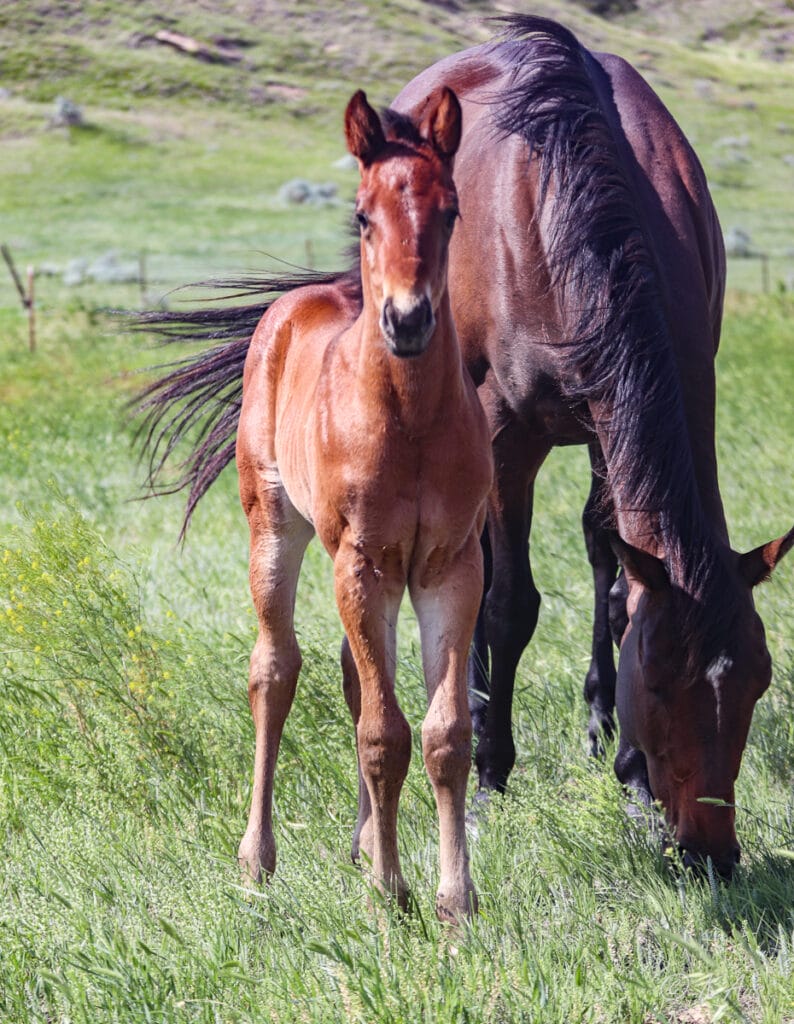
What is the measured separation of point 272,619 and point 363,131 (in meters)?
1.52

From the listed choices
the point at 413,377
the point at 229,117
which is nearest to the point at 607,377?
the point at 413,377

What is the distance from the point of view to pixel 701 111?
6700cm

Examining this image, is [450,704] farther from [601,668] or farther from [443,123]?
[601,668]

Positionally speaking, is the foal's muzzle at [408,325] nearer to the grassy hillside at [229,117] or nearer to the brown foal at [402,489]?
the brown foal at [402,489]

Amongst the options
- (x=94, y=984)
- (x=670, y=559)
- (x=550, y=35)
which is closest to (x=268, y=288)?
(x=550, y=35)

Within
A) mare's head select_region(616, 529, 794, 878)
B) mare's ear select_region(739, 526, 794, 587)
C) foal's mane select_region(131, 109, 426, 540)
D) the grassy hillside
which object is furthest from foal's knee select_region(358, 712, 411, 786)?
the grassy hillside

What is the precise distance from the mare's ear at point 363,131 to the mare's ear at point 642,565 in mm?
1234

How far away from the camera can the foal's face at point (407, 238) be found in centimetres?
251

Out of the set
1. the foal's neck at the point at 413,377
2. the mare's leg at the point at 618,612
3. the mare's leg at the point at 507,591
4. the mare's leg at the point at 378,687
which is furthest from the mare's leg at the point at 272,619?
the mare's leg at the point at 618,612

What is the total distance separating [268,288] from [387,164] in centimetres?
212

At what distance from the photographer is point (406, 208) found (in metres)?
2.62

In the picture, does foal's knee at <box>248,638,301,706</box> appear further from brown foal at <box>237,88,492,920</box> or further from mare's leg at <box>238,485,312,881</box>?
brown foal at <box>237,88,492,920</box>

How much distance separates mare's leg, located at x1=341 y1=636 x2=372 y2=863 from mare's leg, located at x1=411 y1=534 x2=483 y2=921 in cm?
23

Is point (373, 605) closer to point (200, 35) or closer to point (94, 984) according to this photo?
point (94, 984)
